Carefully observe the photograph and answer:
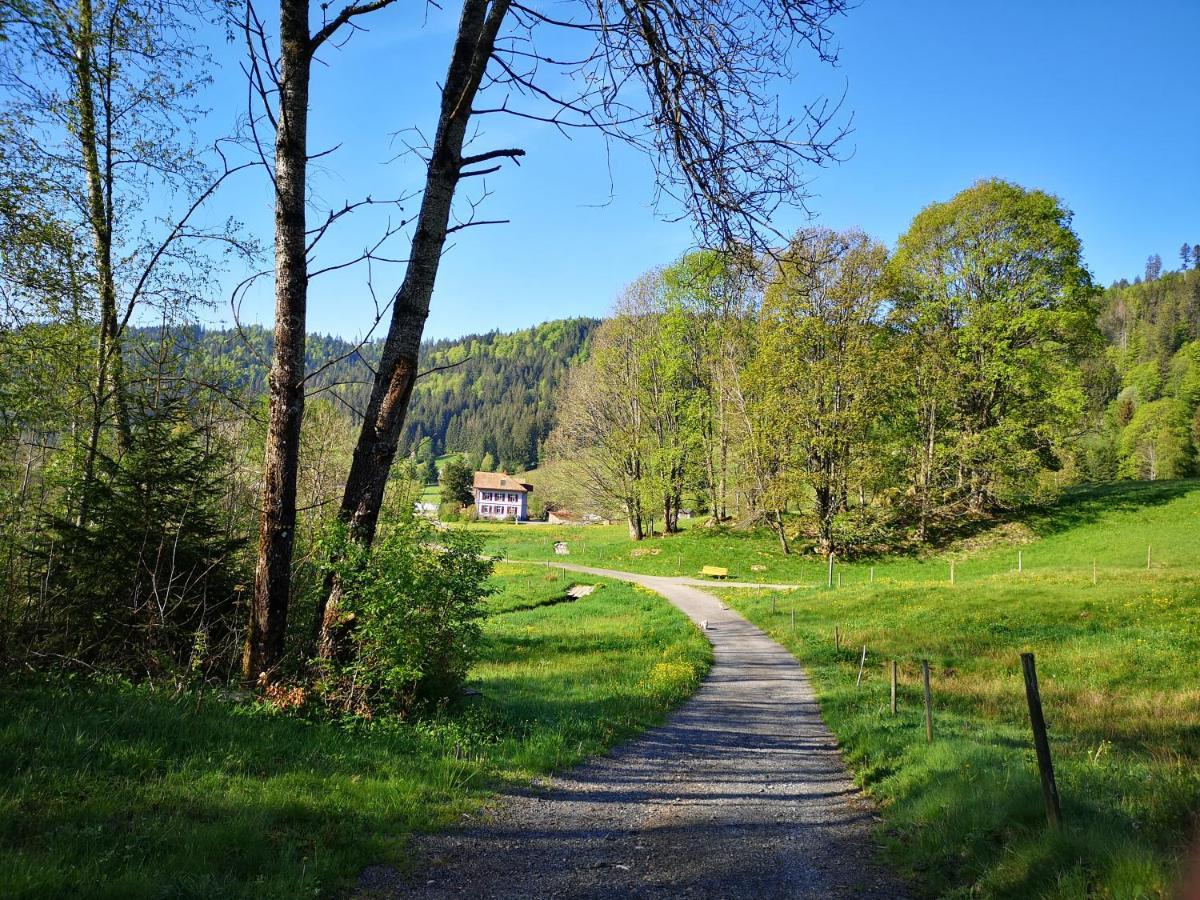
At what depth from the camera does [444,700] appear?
24.5ft

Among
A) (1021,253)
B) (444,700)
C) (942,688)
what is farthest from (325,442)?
(1021,253)

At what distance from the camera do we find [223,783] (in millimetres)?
4723

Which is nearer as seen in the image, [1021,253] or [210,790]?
[210,790]

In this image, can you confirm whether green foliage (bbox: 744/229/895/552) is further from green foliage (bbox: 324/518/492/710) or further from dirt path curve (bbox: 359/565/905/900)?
green foliage (bbox: 324/518/492/710)

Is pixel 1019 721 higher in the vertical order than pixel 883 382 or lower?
lower

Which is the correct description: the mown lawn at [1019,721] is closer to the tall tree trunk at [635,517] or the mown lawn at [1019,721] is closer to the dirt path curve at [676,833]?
the dirt path curve at [676,833]

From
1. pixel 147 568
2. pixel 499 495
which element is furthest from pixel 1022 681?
pixel 499 495

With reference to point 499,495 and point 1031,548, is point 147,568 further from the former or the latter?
point 499,495

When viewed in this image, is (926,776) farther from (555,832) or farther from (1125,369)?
(1125,369)

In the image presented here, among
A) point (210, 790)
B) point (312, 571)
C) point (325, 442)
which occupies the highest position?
point (325, 442)

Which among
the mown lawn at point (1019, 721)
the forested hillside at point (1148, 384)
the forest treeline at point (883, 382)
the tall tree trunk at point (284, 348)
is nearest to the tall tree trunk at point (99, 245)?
the tall tree trunk at point (284, 348)

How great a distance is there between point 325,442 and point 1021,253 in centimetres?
3633

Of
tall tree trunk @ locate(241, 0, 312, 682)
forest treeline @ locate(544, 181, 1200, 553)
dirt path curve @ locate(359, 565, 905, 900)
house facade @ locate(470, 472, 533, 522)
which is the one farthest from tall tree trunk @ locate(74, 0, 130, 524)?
house facade @ locate(470, 472, 533, 522)

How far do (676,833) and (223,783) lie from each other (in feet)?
11.9
